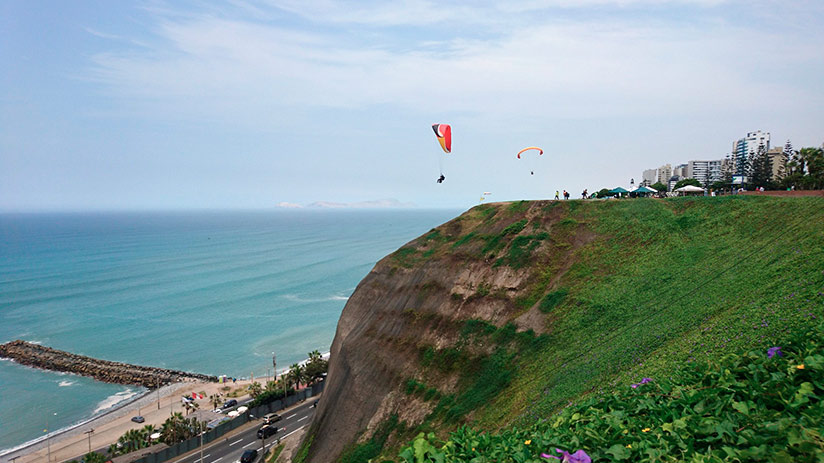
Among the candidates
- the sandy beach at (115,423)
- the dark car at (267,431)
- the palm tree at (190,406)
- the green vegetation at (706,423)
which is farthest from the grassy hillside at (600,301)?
the palm tree at (190,406)

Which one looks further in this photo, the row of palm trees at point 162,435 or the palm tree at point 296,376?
the palm tree at point 296,376

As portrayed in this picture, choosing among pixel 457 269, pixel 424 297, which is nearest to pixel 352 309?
pixel 424 297

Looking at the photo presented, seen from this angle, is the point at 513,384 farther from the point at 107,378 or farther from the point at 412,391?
the point at 107,378

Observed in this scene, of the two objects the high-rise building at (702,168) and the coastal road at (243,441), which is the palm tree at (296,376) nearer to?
the coastal road at (243,441)

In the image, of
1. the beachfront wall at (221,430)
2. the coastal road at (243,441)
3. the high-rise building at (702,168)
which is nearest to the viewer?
the beachfront wall at (221,430)

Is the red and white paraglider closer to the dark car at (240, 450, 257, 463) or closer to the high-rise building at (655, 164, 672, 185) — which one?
the dark car at (240, 450, 257, 463)

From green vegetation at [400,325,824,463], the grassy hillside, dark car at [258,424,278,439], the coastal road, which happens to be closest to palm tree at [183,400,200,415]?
the coastal road

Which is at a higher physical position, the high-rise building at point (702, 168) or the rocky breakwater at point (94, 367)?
the high-rise building at point (702, 168)
